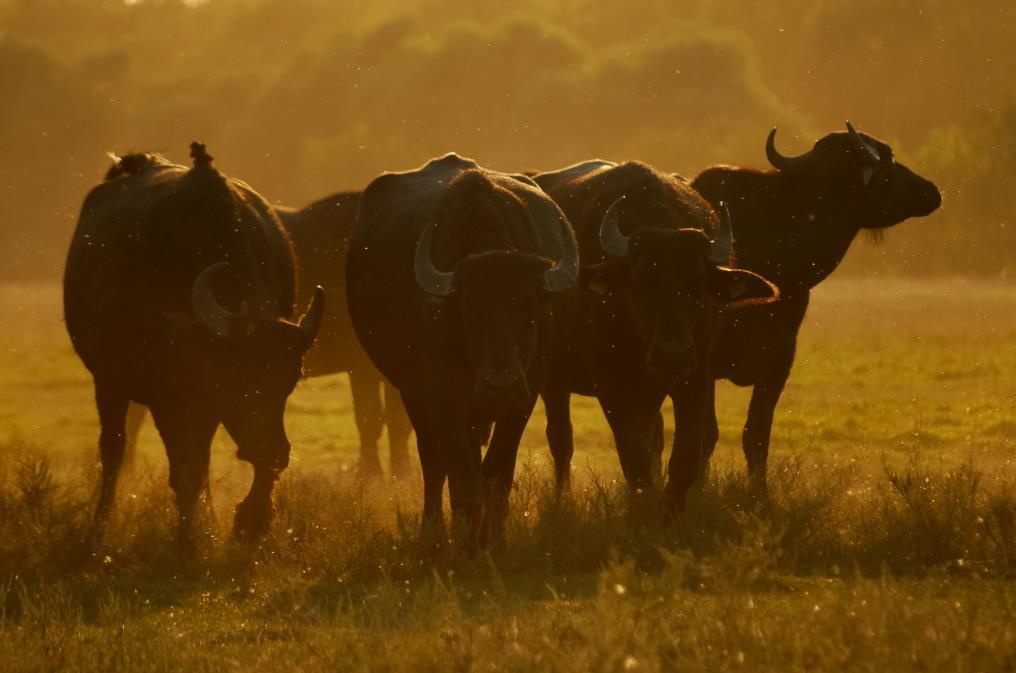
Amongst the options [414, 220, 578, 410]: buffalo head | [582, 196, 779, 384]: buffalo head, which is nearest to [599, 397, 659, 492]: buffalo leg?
[582, 196, 779, 384]: buffalo head

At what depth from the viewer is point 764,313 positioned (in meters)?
11.6

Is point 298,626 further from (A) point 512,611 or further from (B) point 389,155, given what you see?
(B) point 389,155

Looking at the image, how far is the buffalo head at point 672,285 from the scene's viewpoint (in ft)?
29.8

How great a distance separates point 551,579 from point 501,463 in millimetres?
1049

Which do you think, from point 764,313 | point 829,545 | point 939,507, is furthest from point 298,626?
point 764,313

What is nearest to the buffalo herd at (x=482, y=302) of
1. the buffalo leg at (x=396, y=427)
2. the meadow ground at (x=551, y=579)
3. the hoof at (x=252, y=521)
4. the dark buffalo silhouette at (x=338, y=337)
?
the hoof at (x=252, y=521)

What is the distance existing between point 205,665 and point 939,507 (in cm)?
425

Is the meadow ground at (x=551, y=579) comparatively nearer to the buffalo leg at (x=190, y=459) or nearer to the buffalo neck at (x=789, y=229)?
the buffalo leg at (x=190, y=459)

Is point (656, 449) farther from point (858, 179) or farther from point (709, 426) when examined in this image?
point (858, 179)

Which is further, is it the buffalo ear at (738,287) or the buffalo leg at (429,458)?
the buffalo leg at (429,458)

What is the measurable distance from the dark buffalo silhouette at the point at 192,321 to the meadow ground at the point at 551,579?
0.43 meters

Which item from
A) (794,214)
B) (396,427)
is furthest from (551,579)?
(396,427)

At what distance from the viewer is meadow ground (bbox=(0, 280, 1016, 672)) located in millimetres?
6309

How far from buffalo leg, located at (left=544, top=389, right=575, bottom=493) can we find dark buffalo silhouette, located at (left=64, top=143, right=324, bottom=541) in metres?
1.97
